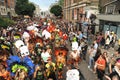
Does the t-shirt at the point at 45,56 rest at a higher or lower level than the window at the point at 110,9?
lower

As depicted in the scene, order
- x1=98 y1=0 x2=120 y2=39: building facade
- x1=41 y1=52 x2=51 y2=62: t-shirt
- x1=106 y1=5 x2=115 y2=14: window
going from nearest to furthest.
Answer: x1=41 y1=52 x2=51 y2=62: t-shirt < x1=98 y1=0 x2=120 y2=39: building facade < x1=106 y1=5 x2=115 y2=14: window

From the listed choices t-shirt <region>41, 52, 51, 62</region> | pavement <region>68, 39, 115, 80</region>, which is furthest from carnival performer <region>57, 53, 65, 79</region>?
pavement <region>68, 39, 115, 80</region>

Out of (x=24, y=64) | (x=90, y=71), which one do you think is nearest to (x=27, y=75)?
(x=24, y=64)

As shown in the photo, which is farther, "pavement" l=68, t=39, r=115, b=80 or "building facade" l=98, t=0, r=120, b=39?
"building facade" l=98, t=0, r=120, b=39

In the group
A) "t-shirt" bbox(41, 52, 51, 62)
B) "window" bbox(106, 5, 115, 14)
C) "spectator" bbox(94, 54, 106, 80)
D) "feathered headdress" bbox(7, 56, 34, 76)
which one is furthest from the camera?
"window" bbox(106, 5, 115, 14)

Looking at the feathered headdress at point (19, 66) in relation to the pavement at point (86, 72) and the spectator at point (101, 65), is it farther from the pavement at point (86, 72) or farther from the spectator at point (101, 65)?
the pavement at point (86, 72)

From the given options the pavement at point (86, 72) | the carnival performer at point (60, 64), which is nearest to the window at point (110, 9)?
the pavement at point (86, 72)

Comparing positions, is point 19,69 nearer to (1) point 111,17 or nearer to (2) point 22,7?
(1) point 111,17

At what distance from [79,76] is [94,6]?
31.8 meters

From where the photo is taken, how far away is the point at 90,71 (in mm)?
14883

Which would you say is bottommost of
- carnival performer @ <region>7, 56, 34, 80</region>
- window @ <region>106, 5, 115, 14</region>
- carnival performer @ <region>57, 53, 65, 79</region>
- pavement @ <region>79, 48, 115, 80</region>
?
pavement @ <region>79, 48, 115, 80</region>

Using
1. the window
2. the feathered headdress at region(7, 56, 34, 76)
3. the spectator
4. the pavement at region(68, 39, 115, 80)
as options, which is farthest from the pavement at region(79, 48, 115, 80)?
the window

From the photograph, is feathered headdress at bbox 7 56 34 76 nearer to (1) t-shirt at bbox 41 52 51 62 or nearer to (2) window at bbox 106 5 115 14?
(1) t-shirt at bbox 41 52 51 62

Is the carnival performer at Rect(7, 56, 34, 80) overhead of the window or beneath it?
beneath
